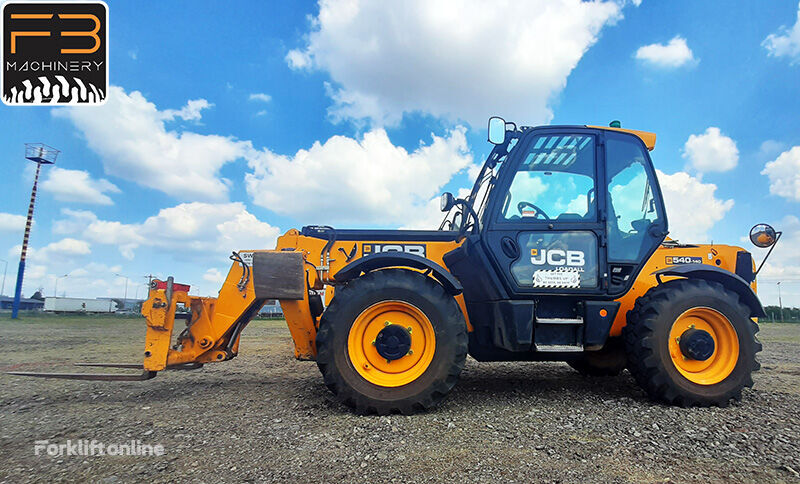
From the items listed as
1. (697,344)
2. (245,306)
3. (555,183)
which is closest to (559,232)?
(555,183)

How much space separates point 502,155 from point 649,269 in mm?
2052

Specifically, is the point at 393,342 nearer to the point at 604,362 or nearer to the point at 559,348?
the point at 559,348

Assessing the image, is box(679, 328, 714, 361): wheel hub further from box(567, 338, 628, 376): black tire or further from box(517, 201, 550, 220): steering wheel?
box(517, 201, 550, 220): steering wheel

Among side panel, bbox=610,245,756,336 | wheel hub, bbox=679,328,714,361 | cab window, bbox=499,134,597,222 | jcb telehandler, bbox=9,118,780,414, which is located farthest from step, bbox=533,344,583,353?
cab window, bbox=499,134,597,222

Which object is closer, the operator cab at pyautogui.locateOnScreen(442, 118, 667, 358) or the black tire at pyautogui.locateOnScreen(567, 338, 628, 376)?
the operator cab at pyautogui.locateOnScreen(442, 118, 667, 358)

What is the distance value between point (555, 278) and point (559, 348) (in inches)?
27.7

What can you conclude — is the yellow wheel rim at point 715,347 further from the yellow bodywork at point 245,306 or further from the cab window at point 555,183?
the cab window at point 555,183

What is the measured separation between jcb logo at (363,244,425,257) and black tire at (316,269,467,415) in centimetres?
76

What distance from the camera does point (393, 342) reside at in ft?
13.1

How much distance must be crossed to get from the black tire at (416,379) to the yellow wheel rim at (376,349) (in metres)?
0.07

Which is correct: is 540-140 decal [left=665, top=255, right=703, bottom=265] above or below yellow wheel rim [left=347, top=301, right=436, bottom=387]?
above

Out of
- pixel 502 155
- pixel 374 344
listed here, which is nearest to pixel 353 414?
pixel 374 344

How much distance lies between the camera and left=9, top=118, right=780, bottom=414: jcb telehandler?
400cm

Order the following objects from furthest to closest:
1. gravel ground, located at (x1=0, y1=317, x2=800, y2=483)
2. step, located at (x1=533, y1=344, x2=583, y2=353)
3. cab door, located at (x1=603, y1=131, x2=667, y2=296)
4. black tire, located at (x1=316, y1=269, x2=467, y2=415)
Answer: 1. cab door, located at (x1=603, y1=131, x2=667, y2=296)
2. step, located at (x1=533, y1=344, x2=583, y2=353)
3. black tire, located at (x1=316, y1=269, x2=467, y2=415)
4. gravel ground, located at (x1=0, y1=317, x2=800, y2=483)
